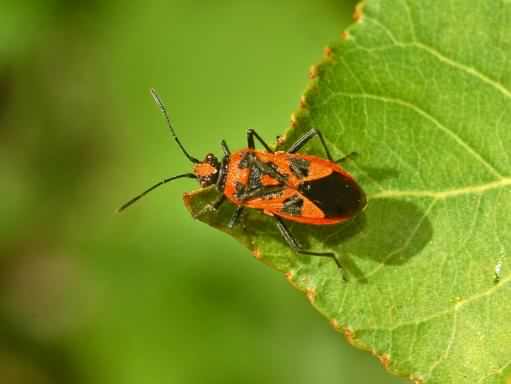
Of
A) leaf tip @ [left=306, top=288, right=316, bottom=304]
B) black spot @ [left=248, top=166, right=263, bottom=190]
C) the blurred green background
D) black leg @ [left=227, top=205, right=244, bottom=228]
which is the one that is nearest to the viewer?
leaf tip @ [left=306, top=288, right=316, bottom=304]

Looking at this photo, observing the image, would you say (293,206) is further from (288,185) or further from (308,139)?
(308,139)

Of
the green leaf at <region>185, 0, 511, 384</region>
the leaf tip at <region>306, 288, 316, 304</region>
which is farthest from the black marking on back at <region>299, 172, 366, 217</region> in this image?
the leaf tip at <region>306, 288, 316, 304</region>

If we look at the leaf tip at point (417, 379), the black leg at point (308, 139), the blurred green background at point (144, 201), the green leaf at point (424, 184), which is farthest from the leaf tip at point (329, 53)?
the blurred green background at point (144, 201)

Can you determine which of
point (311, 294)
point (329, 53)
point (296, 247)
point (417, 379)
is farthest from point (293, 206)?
point (417, 379)

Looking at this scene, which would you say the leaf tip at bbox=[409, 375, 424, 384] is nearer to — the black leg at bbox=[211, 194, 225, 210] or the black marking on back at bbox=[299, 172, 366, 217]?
the black marking on back at bbox=[299, 172, 366, 217]

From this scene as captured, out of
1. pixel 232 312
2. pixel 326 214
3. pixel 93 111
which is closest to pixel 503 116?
pixel 326 214

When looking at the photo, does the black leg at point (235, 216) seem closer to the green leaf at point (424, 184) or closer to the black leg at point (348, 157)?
the green leaf at point (424, 184)

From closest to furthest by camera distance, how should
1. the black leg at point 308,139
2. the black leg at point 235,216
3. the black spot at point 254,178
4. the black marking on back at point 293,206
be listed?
the black leg at point 308,139
the black leg at point 235,216
the black marking on back at point 293,206
the black spot at point 254,178
